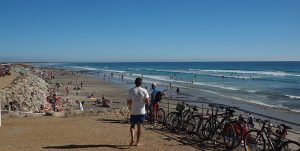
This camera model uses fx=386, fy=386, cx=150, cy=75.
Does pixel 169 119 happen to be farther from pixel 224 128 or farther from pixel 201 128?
pixel 224 128

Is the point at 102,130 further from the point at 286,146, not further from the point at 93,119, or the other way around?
the point at 286,146

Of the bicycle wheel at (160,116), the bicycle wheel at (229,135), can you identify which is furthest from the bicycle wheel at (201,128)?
the bicycle wheel at (160,116)

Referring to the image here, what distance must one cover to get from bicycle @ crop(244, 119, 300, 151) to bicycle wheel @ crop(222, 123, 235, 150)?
0.46 metres

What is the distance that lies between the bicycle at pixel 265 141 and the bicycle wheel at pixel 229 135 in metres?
0.46

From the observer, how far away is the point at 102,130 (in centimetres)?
1162

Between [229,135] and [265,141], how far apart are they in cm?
118

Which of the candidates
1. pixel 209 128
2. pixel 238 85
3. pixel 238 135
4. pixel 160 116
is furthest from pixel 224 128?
pixel 238 85

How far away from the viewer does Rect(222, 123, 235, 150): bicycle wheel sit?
31.3 feet

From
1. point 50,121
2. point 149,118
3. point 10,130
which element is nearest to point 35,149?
point 10,130

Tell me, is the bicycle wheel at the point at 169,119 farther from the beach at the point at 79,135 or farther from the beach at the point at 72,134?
the beach at the point at 72,134

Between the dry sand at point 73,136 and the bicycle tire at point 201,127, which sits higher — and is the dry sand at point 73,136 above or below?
below

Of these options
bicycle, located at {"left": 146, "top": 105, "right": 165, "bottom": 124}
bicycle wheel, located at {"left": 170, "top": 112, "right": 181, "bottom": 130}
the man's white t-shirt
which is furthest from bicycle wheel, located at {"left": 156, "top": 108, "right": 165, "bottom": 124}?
the man's white t-shirt

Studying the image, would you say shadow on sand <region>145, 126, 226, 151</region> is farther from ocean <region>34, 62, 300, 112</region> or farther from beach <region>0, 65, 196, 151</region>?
ocean <region>34, 62, 300, 112</region>

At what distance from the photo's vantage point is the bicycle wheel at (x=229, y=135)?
9547mm
